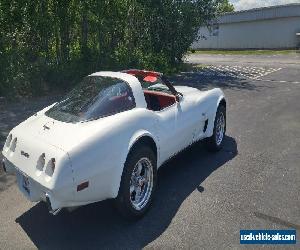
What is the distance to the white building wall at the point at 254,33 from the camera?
3572cm

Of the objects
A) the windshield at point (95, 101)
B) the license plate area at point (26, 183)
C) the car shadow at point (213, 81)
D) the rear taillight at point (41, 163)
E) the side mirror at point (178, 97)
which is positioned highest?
the windshield at point (95, 101)

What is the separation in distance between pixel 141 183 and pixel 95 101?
1.11 metres

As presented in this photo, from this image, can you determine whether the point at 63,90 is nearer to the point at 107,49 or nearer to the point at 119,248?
the point at 107,49

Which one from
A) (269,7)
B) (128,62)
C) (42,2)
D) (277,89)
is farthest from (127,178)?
(269,7)

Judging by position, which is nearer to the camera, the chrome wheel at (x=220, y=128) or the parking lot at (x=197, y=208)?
the parking lot at (x=197, y=208)

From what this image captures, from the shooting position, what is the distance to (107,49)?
15.0 meters

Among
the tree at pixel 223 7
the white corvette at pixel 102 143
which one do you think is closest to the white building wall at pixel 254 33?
the tree at pixel 223 7

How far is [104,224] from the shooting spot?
381cm

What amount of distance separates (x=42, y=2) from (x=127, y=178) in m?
9.29

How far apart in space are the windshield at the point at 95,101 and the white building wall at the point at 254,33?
106 ft

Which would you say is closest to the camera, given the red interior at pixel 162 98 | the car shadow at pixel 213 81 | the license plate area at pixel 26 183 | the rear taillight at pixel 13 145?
the license plate area at pixel 26 183

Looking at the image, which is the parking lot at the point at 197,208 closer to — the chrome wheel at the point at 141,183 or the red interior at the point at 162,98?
the chrome wheel at the point at 141,183

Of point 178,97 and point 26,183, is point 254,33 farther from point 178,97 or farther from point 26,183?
point 26,183

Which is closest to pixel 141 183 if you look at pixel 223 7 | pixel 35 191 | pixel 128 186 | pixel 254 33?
pixel 128 186
